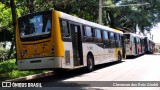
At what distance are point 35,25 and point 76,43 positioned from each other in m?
2.72

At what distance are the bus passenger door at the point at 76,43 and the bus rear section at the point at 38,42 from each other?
186cm

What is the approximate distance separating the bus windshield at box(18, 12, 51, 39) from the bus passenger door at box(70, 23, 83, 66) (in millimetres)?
1829

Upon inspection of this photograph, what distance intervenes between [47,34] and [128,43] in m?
21.9

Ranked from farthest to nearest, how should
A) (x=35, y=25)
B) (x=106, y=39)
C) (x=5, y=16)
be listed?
(x=5, y=16), (x=106, y=39), (x=35, y=25)

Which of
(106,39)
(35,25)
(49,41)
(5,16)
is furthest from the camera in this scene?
(5,16)

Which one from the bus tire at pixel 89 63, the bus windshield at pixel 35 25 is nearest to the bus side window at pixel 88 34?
the bus tire at pixel 89 63

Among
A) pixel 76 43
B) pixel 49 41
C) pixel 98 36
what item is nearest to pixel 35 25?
pixel 49 41

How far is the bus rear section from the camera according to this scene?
48.1 ft

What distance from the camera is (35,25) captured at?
50.0 ft

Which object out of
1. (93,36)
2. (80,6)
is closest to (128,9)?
(80,6)

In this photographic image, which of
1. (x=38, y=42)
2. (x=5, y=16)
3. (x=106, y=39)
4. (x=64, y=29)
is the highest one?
(x=5, y=16)

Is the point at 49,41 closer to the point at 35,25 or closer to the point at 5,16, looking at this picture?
the point at 35,25

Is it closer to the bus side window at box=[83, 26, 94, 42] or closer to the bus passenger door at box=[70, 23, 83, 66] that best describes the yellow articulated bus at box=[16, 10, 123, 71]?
the bus passenger door at box=[70, 23, 83, 66]

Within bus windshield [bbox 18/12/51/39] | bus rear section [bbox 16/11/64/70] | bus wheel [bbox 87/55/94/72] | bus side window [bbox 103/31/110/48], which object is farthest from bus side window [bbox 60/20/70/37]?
bus side window [bbox 103/31/110/48]
